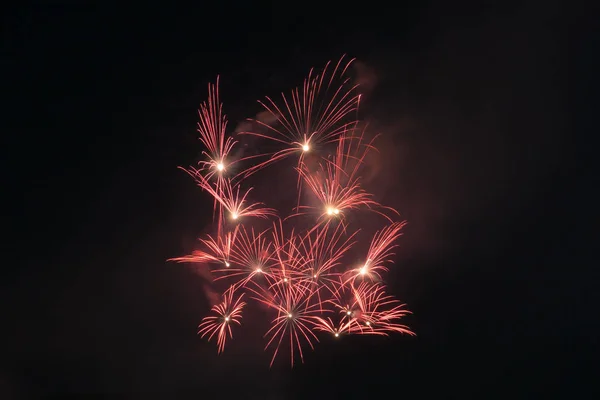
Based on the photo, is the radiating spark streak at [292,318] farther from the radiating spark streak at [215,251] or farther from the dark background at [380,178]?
the radiating spark streak at [215,251]

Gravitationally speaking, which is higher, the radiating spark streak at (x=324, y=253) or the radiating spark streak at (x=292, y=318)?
the radiating spark streak at (x=324, y=253)

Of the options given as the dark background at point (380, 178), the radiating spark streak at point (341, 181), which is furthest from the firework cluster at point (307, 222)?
the dark background at point (380, 178)

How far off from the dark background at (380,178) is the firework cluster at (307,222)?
0.14 m

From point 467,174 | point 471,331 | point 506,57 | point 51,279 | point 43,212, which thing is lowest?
point 471,331

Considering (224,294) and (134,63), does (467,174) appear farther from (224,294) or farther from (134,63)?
(134,63)

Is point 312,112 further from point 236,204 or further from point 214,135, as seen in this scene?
point 236,204

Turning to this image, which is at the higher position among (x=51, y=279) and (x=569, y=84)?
(x=569, y=84)

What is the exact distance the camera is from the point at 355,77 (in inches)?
100

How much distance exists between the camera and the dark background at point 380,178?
2.56 meters

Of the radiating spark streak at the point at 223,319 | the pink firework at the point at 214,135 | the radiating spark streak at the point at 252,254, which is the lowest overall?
the radiating spark streak at the point at 223,319

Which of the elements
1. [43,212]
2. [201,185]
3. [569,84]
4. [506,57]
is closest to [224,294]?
[201,185]

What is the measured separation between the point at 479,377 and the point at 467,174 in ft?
5.36

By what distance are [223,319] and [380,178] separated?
171 centimetres

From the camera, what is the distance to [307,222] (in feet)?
8.47
